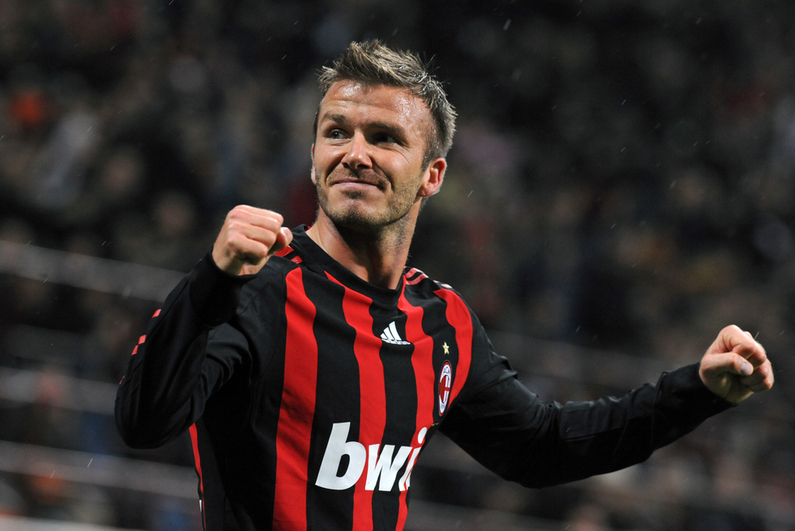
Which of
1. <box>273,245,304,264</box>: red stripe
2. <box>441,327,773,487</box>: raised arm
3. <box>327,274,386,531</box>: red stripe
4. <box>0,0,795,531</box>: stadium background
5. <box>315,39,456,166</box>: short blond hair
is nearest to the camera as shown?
<box>327,274,386,531</box>: red stripe

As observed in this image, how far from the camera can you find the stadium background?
16.7 feet

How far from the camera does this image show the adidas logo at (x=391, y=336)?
229 cm

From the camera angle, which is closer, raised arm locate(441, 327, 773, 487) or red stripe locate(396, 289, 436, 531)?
red stripe locate(396, 289, 436, 531)

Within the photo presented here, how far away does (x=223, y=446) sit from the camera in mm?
1979

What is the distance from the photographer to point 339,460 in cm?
206

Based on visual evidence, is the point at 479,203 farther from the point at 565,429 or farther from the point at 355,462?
the point at 355,462

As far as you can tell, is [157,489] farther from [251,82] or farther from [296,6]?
[296,6]

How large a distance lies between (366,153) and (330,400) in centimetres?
67

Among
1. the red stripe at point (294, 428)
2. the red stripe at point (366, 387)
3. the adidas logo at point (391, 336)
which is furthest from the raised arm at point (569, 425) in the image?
the red stripe at point (294, 428)

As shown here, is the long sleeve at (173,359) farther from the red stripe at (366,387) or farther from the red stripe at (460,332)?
the red stripe at (460,332)

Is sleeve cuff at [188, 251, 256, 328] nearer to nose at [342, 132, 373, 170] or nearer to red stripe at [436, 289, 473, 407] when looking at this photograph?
nose at [342, 132, 373, 170]

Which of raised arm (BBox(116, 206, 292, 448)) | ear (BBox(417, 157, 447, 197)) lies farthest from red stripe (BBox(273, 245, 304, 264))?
raised arm (BBox(116, 206, 292, 448))

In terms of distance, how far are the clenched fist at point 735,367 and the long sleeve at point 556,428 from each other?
0.35ft

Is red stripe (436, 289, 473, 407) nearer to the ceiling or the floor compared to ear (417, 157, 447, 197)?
nearer to the floor
